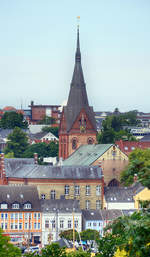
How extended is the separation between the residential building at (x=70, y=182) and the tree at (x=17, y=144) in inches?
2888

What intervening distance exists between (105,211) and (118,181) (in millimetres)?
19388

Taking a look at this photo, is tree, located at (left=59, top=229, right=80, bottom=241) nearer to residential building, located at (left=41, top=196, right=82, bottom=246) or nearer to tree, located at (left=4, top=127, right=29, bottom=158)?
residential building, located at (left=41, top=196, right=82, bottom=246)

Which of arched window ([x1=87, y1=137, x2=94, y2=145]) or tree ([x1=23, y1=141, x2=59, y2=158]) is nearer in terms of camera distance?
arched window ([x1=87, y1=137, x2=94, y2=145])

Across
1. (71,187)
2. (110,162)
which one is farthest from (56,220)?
(110,162)

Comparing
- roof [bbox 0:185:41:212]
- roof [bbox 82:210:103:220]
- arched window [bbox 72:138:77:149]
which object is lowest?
roof [bbox 82:210:103:220]

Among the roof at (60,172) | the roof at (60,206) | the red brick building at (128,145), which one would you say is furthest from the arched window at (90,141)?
the roof at (60,206)

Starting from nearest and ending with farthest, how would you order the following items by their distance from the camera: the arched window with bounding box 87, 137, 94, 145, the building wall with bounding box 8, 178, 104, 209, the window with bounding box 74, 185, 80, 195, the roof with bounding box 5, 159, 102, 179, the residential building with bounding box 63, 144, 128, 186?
the building wall with bounding box 8, 178, 104, 209 < the window with bounding box 74, 185, 80, 195 < the roof with bounding box 5, 159, 102, 179 < the residential building with bounding box 63, 144, 128, 186 < the arched window with bounding box 87, 137, 94, 145

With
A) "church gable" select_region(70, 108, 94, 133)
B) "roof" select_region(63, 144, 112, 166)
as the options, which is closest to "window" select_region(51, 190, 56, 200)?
"roof" select_region(63, 144, 112, 166)

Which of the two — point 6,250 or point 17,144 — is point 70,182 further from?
point 17,144

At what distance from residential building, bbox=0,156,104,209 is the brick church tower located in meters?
26.1

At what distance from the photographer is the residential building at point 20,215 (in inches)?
3903

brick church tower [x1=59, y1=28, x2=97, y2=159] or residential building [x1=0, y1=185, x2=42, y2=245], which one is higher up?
brick church tower [x1=59, y1=28, x2=97, y2=159]

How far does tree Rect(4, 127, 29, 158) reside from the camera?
19162cm

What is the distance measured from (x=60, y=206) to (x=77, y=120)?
130ft
